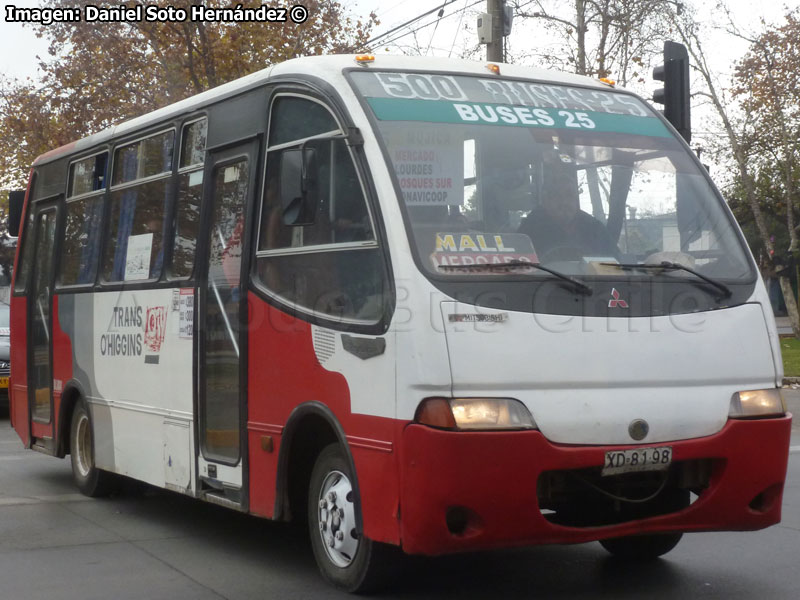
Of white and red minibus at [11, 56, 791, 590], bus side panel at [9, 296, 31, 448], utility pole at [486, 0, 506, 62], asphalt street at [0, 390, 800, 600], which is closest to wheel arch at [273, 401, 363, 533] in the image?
white and red minibus at [11, 56, 791, 590]

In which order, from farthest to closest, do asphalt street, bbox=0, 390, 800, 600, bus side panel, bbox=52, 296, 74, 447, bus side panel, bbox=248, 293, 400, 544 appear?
1. bus side panel, bbox=52, 296, 74, 447
2. asphalt street, bbox=0, 390, 800, 600
3. bus side panel, bbox=248, 293, 400, 544

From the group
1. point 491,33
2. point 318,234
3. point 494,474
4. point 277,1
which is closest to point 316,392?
point 318,234

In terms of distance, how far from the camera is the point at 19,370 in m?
10.7

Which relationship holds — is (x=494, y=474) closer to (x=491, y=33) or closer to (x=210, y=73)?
(x=491, y=33)

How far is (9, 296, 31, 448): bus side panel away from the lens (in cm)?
1055

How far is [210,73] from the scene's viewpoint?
79.4ft

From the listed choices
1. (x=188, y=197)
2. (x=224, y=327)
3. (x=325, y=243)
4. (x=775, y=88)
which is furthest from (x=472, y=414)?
(x=775, y=88)

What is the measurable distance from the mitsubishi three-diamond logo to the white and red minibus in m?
0.01

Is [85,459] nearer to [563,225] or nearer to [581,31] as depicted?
[563,225]

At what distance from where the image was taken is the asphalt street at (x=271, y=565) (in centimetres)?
604

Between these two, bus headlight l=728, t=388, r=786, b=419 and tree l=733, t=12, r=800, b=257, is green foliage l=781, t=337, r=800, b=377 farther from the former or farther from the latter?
bus headlight l=728, t=388, r=786, b=419

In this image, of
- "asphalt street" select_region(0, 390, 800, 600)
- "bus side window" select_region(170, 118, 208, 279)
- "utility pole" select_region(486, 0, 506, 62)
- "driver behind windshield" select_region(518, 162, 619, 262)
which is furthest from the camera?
"utility pole" select_region(486, 0, 506, 62)

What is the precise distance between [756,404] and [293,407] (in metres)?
2.26

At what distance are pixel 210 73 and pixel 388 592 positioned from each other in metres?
19.6
